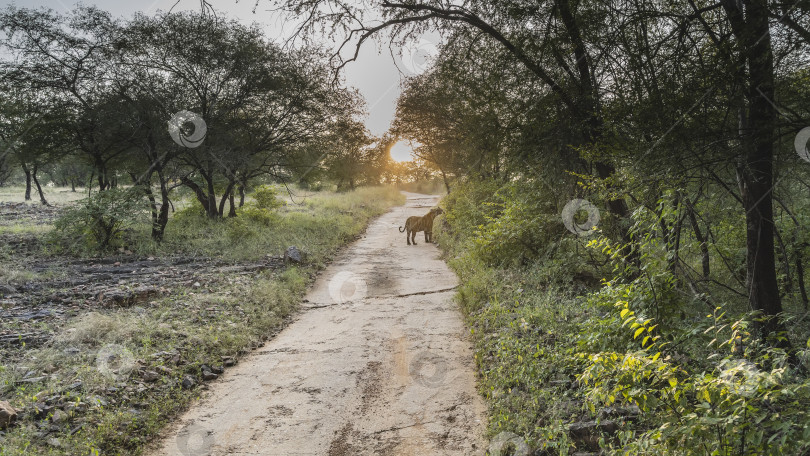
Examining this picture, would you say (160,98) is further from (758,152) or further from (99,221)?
(758,152)

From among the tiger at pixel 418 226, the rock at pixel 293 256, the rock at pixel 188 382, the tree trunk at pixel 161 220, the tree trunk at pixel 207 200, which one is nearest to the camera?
the rock at pixel 188 382

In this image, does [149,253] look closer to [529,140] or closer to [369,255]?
[369,255]

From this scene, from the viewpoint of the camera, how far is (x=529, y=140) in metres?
6.86

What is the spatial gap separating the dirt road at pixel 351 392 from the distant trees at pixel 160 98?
8.00 m

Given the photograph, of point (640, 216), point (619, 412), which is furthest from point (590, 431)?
point (640, 216)

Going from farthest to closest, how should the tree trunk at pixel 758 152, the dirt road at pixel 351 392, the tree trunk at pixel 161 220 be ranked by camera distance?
the tree trunk at pixel 161 220, the dirt road at pixel 351 392, the tree trunk at pixel 758 152

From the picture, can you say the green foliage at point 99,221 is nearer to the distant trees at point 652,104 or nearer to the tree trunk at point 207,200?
the tree trunk at point 207,200

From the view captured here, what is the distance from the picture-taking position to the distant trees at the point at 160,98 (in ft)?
44.0

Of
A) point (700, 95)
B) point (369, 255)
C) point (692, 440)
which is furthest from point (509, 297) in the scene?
point (369, 255)

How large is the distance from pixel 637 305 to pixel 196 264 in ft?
33.5

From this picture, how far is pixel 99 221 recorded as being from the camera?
1260cm

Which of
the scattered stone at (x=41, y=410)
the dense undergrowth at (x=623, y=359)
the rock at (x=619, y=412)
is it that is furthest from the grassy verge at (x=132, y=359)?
the rock at (x=619, y=412)

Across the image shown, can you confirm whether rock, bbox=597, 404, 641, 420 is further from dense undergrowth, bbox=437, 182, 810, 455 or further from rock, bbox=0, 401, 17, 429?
rock, bbox=0, 401, 17, 429

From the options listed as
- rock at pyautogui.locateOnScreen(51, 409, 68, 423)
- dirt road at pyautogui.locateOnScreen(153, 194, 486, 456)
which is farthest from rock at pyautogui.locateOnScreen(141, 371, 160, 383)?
rock at pyautogui.locateOnScreen(51, 409, 68, 423)
